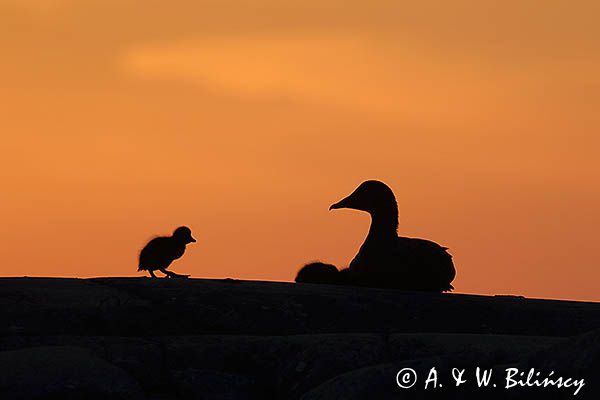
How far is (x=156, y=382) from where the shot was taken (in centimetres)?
1052

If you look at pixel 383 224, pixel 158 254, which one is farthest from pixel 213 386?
pixel 158 254

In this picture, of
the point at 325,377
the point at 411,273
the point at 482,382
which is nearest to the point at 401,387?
the point at 482,382

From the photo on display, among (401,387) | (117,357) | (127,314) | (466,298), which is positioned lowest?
(401,387)

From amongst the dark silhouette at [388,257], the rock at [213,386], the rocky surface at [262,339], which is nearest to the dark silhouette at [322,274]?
the dark silhouette at [388,257]

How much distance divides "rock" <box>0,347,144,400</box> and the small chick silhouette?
8356 millimetres

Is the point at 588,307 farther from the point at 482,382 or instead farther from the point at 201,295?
the point at 482,382

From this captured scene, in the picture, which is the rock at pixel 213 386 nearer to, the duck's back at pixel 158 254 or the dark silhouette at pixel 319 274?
the dark silhouette at pixel 319 274

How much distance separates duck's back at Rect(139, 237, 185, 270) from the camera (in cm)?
1850

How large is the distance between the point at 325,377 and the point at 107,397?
1.72 metres

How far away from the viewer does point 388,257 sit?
55.5 feet

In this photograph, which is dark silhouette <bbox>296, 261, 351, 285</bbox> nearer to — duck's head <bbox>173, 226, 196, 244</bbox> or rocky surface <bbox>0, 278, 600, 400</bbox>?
duck's head <bbox>173, 226, 196, 244</bbox>

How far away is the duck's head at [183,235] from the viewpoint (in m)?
18.8

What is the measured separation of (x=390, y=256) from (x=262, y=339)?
18.5 ft

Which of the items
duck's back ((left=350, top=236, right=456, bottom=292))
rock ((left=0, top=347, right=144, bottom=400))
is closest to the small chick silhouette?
duck's back ((left=350, top=236, right=456, bottom=292))
